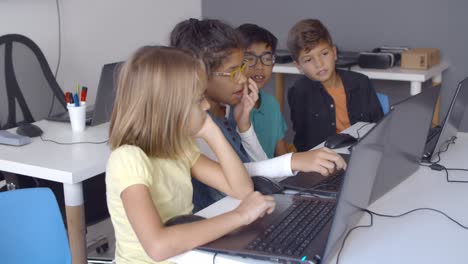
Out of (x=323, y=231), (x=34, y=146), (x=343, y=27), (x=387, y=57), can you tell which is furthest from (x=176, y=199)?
(x=343, y=27)

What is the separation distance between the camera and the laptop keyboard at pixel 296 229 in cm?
112

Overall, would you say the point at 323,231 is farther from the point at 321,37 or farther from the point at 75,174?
the point at 321,37

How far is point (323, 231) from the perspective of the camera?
121 cm

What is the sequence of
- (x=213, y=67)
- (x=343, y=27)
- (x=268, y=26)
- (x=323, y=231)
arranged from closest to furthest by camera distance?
(x=323, y=231) → (x=213, y=67) → (x=343, y=27) → (x=268, y=26)

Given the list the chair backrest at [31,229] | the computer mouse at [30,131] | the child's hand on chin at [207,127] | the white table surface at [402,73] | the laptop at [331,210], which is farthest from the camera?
the white table surface at [402,73]

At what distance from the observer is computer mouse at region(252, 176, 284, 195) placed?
1490 millimetres

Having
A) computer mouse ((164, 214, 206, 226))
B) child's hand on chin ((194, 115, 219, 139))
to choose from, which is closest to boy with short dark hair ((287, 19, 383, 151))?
child's hand on chin ((194, 115, 219, 139))

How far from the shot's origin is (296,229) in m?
1.21

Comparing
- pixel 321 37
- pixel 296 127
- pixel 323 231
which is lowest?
pixel 296 127

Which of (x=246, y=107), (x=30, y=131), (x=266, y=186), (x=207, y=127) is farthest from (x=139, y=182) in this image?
(x=30, y=131)

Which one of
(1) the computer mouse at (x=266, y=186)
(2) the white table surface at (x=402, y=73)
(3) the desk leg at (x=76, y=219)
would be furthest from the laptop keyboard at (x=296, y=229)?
(2) the white table surface at (x=402, y=73)

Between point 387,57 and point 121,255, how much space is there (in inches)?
97.5

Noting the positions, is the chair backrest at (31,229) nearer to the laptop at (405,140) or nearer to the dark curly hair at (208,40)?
the dark curly hair at (208,40)

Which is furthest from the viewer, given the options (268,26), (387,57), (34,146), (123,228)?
(268,26)
